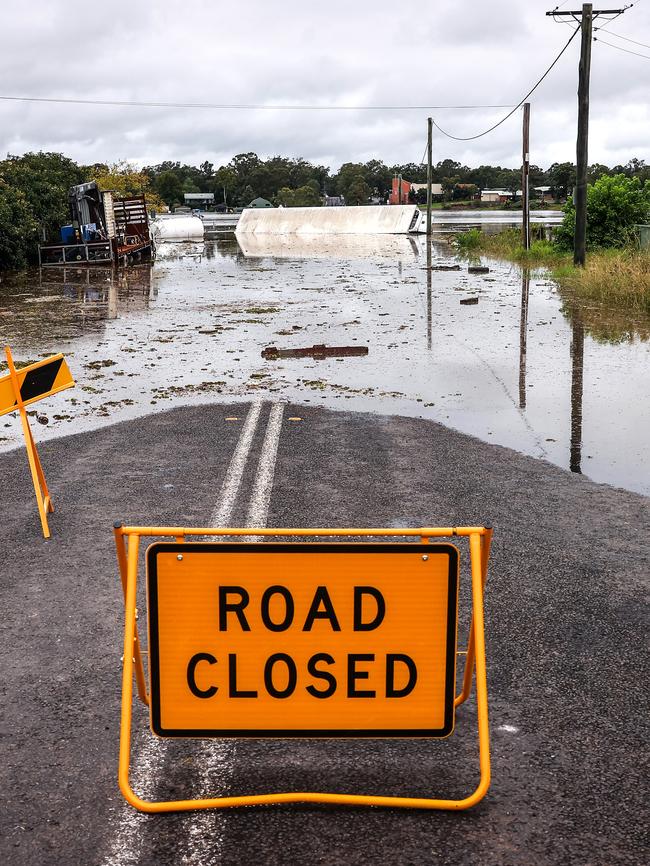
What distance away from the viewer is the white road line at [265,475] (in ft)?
22.6

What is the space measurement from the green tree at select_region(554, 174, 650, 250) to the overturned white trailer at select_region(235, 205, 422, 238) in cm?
2883

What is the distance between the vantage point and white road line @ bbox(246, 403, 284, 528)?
22.6ft

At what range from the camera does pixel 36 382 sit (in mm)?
7039

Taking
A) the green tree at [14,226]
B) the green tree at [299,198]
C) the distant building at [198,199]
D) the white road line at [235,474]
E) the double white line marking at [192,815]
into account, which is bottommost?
the double white line marking at [192,815]

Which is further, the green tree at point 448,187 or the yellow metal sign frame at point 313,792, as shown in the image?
the green tree at point 448,187

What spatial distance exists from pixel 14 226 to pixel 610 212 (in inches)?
799

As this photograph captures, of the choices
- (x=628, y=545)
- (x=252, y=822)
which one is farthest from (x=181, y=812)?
(x=628, y=545)

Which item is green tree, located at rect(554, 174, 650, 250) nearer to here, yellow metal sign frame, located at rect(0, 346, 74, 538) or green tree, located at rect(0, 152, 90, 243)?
green tree, located at rect(0, 152, 90, 243)

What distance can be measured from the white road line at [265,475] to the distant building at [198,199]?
183 metres

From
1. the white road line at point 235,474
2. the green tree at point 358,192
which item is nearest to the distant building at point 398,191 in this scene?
the white road line at point 235,474

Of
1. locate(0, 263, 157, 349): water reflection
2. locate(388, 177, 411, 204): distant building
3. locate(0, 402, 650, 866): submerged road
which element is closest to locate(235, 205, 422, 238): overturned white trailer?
locate(388, 177, 411, 204): distant building

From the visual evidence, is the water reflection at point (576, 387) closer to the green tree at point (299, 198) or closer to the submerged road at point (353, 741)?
the submerged road at point (353, 741)

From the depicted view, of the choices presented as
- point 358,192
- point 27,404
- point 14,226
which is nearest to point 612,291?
point 27,404

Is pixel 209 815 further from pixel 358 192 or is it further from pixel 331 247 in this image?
pixel 358 192
